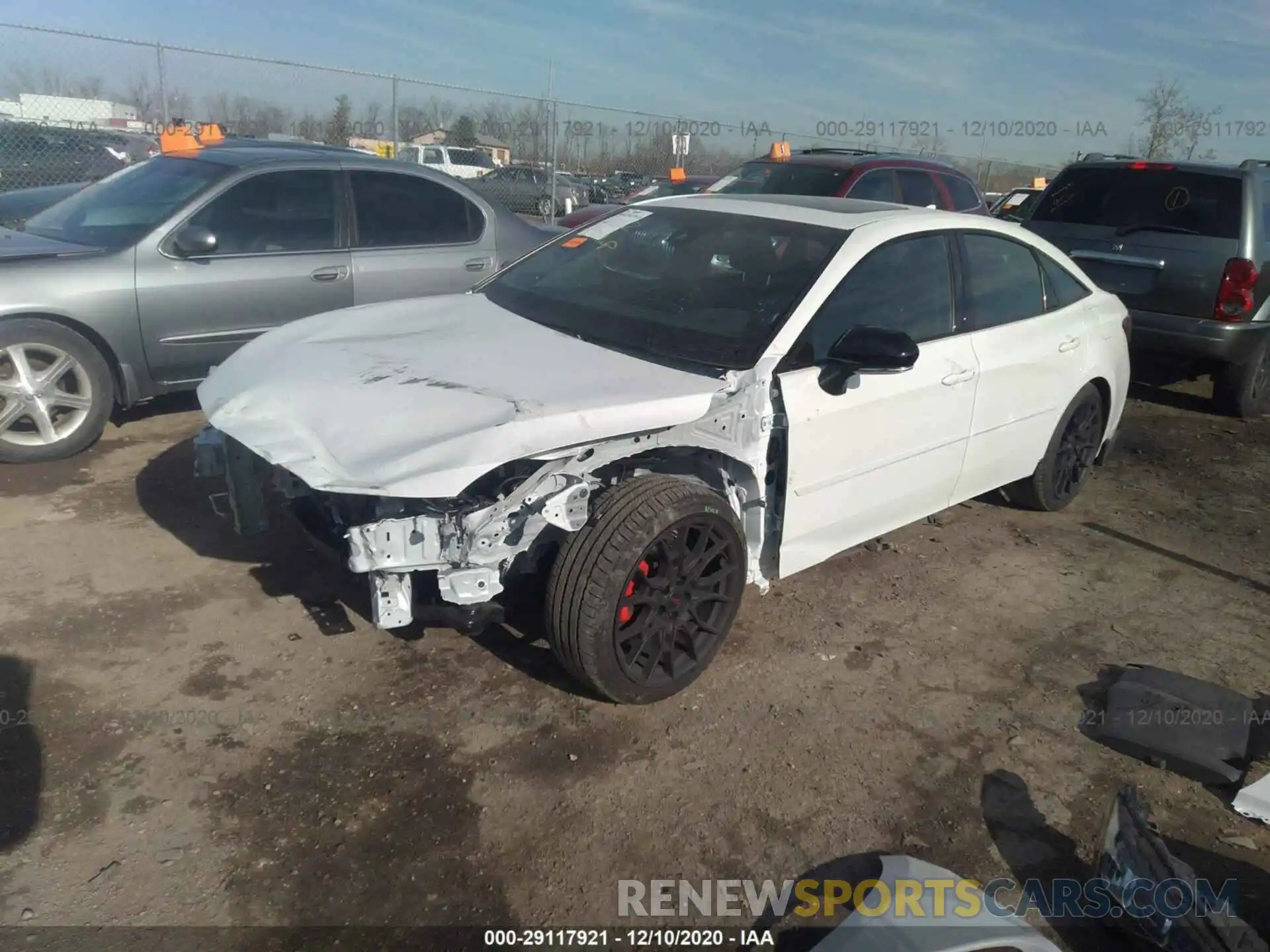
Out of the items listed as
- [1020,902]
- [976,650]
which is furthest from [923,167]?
[1020,902]

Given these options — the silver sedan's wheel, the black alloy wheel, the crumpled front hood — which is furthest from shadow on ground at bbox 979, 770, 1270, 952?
the silver sedan's wheel

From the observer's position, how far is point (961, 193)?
910cm

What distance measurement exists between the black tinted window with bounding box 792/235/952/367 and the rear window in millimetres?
4058

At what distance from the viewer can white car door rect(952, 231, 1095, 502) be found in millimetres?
4113

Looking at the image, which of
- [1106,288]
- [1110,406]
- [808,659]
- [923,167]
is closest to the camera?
[808,659]

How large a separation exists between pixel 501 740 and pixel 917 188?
23.9ft

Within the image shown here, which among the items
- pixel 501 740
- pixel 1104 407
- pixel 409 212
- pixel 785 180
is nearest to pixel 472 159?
pixel 785 180

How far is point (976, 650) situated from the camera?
12.3 feet

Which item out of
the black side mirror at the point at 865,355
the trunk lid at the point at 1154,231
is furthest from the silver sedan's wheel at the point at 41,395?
the trunk lid at the point at 1154,231

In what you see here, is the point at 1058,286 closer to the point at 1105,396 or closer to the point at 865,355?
the point at 1105,396

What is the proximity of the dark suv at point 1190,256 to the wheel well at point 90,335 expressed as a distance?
22.4 ft

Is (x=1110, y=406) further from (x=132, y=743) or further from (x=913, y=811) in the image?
(x=132, y=743)

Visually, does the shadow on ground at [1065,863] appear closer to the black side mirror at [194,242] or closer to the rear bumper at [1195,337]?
the black side mirror at [194,242]

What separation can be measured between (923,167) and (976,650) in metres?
6.24
